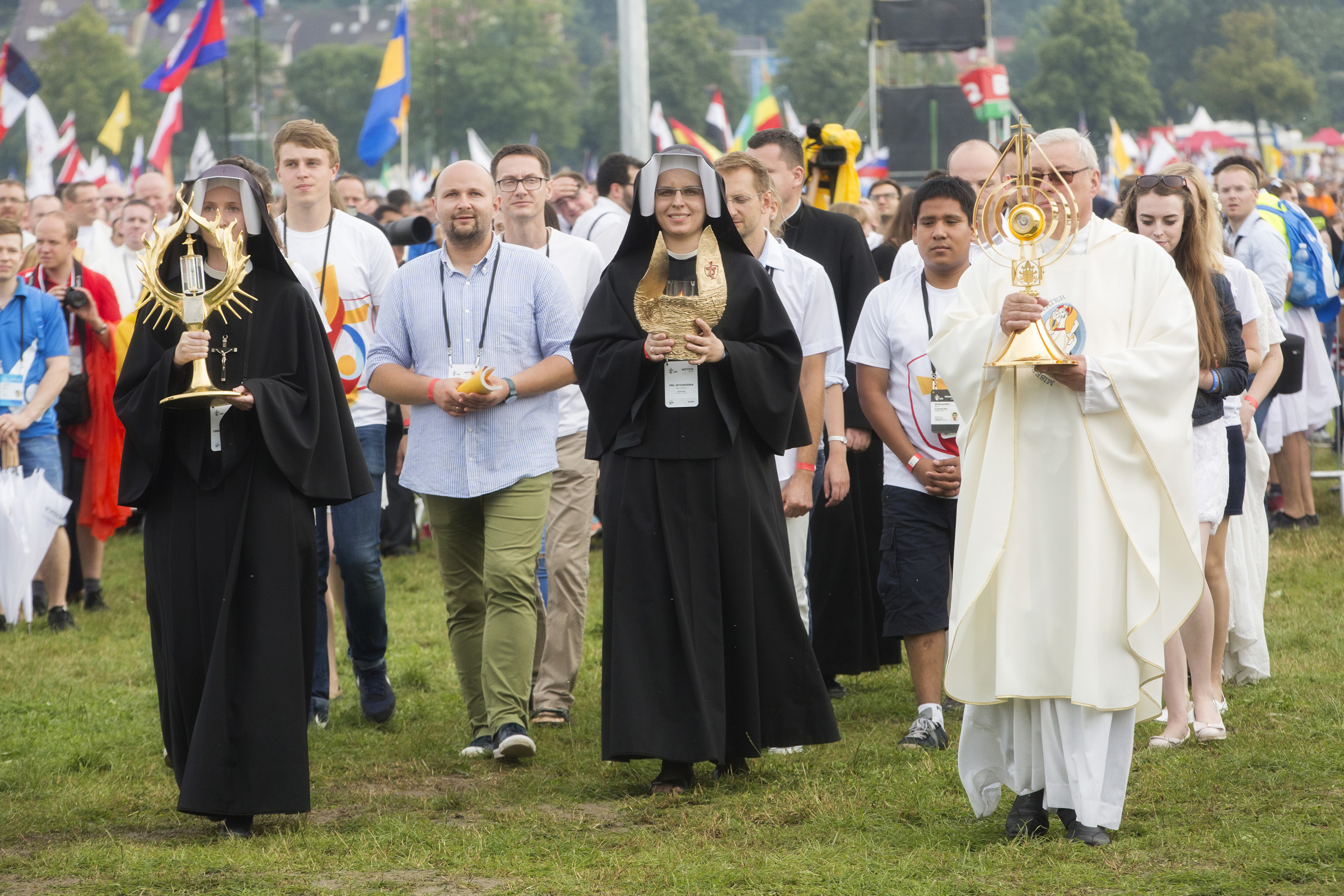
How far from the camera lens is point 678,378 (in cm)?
591

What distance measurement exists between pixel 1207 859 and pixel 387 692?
3772 mm

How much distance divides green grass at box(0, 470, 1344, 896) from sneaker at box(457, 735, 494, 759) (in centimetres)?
8

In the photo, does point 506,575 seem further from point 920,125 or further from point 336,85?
point 336,85

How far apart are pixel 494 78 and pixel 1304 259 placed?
9278 centimetres

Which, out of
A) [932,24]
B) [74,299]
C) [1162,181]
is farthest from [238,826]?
[932,24]

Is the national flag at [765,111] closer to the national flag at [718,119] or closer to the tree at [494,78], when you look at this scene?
the national flag at [718,119]

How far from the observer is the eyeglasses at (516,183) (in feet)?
24.7

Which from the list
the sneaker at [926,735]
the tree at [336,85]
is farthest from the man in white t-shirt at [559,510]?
the tree at [336,85]

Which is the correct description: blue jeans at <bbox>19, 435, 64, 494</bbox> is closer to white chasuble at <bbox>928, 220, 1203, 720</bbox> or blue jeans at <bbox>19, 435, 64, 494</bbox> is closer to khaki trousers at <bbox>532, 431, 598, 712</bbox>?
khaki trousers at <bbox>532, 431, 598, 712</bbox>

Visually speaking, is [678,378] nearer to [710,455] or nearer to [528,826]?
[710,455]

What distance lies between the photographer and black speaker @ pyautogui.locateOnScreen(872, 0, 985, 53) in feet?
89.2

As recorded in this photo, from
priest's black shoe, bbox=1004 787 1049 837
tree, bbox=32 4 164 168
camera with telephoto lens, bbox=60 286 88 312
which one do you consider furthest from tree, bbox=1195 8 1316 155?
priest's black shoe, bbox=1004 787 1049 837

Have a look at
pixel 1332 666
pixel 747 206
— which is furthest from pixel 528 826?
pixel 1332 666

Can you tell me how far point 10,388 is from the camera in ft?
31.2
